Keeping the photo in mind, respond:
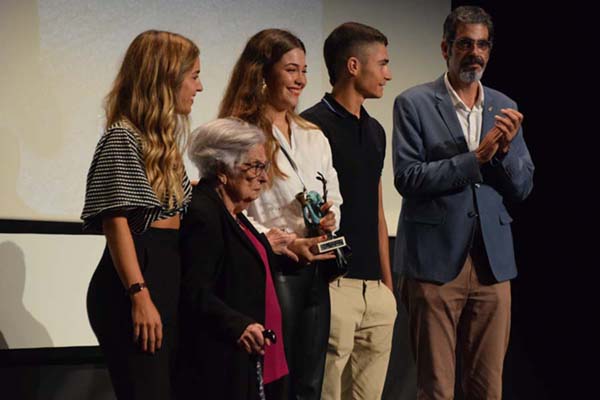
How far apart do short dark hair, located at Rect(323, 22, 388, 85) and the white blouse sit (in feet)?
1.43

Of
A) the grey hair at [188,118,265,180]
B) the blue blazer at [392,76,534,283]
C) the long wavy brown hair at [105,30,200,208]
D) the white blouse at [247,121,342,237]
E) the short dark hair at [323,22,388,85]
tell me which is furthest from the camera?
the short dark hair at [323,22,388,85]

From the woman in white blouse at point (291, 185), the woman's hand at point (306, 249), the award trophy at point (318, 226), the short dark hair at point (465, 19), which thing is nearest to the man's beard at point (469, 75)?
the short dark hair at point (465, 19)

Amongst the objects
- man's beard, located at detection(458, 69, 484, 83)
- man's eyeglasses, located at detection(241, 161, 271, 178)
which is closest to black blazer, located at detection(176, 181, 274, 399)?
man's eyeglasses, located at detection(241, 161, 271, 178)

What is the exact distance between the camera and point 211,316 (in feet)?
7.66

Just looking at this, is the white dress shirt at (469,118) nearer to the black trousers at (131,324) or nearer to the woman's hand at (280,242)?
the woman's hand at (280,242)

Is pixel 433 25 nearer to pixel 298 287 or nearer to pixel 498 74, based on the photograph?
pixel 498 74

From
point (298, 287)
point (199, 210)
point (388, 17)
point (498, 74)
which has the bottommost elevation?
point (298, 287)

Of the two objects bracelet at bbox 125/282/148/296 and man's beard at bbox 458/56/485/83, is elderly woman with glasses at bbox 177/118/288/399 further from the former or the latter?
man's beard at bbox 458/56/485/83

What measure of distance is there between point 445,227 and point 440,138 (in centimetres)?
30

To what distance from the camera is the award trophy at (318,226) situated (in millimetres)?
2697

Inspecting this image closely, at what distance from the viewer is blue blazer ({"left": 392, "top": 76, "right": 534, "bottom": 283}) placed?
3047 millimetres

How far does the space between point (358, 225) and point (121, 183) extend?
3.25 feet

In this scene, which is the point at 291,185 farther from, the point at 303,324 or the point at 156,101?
the point at 156,101

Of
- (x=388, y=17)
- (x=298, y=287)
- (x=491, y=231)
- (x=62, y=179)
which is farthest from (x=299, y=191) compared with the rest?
(x=388, y=17)
